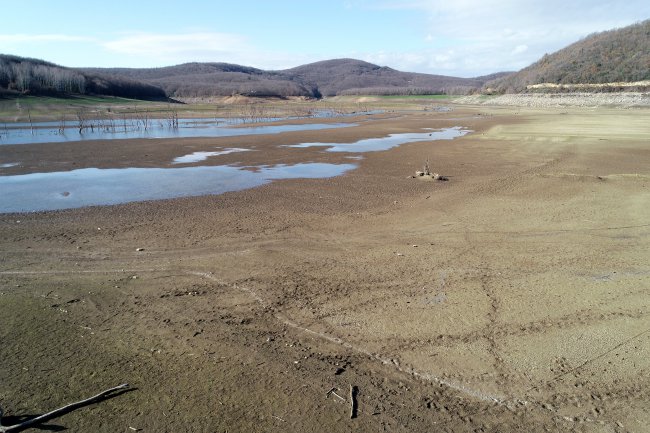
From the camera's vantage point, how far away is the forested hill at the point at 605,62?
245 ft

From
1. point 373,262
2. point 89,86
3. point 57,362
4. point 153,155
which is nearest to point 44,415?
point 57,362

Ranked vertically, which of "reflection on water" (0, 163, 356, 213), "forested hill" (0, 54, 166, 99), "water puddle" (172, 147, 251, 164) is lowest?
"reflection on water" (0, 163, 356, 213)

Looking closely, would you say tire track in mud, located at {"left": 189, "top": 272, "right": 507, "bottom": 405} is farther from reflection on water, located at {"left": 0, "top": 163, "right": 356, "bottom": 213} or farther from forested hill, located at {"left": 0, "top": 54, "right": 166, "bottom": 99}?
forested hill, located at {"left": 0, "top": 54, "right": 166, "bottom": 99}

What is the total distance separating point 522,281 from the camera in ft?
25.5

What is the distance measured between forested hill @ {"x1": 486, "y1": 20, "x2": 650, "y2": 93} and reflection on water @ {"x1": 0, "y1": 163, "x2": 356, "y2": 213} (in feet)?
243

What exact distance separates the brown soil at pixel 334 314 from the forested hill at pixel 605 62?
76122mm

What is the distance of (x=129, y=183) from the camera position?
17.8 meters

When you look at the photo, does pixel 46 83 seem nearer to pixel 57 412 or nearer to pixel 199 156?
pixel 199 156

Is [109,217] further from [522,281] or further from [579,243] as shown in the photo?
[579,243]

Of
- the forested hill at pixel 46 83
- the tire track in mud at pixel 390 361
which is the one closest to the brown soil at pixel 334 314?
the tire track in mud at pixel 390 361

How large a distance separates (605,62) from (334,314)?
314 ft

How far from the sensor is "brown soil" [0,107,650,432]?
4754 millimetres

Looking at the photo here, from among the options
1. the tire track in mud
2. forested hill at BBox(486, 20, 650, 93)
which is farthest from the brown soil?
forested hill at BBox(486, 20, 650, 93)

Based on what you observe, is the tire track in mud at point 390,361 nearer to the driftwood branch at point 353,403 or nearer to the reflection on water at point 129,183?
the driftwood branch at point 353,403
